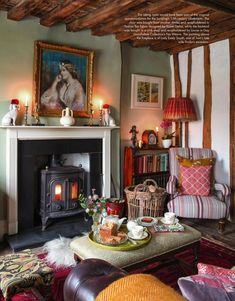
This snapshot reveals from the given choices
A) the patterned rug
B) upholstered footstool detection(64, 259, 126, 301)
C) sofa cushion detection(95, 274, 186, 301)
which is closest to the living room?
the patterned rug

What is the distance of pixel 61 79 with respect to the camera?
3.51 metres

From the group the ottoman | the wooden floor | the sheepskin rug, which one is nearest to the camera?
the ottoman

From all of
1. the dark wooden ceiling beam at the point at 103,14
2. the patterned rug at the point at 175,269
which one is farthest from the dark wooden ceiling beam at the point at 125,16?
the patterned rug at the point at 175,269

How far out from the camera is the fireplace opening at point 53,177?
328cm

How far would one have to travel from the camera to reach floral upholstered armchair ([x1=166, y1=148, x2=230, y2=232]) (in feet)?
10.9

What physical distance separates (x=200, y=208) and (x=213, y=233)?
40cm

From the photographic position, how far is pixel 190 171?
365cm

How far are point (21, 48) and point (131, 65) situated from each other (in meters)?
1.69

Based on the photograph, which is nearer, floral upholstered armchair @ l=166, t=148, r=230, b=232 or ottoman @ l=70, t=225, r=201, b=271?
ottoman @ l=70, t=225, r=201, b=271

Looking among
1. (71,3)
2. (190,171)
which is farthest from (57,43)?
(190,171)

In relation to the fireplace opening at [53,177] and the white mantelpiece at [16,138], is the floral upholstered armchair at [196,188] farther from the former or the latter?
the white mantelpiece at [16,138]

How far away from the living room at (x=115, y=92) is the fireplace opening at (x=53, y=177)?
5 cm

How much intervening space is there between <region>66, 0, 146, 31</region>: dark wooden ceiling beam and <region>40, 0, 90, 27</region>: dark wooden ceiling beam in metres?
0.18

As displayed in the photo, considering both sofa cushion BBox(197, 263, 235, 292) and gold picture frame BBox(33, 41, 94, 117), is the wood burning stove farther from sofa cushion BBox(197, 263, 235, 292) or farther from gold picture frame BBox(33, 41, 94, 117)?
sofa cushion BBox(197, 263, 235, 292)
